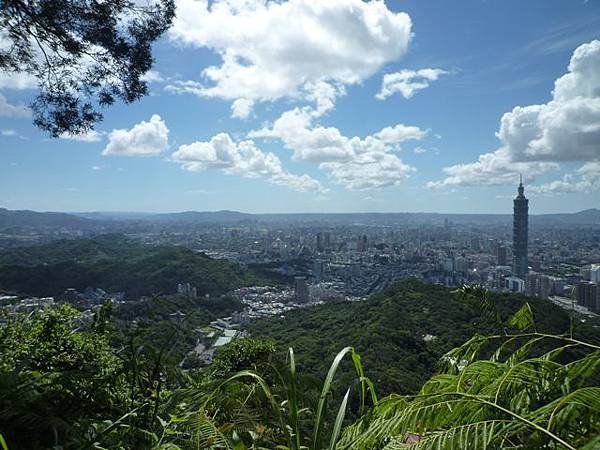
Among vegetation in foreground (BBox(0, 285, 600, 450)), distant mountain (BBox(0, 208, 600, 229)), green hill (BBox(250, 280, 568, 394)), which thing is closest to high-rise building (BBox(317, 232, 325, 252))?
green hill (BBox(250, 280, 568, 394))

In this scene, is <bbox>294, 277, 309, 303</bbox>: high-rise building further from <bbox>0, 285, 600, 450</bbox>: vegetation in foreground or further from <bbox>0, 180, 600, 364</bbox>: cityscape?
<bbox>0, 285, 600, 450</bbox>: vegetation in foreground

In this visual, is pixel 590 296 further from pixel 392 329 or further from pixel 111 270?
pixel 111 270

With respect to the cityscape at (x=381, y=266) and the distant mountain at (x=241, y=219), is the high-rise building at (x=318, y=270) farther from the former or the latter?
the distant mountain at (x=241, y=219)

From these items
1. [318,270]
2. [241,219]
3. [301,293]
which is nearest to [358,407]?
[301,293]

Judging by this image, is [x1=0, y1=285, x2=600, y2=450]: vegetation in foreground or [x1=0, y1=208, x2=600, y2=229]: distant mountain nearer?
[x1=0, y1=285, x2=600, y2=450]: vegetation in foreground

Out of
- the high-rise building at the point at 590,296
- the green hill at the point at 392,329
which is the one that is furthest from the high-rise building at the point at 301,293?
the high-rise building at the point at 590,296

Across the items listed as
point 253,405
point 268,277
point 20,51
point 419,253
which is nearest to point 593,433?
point 253,405
